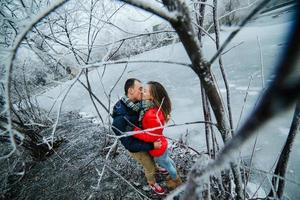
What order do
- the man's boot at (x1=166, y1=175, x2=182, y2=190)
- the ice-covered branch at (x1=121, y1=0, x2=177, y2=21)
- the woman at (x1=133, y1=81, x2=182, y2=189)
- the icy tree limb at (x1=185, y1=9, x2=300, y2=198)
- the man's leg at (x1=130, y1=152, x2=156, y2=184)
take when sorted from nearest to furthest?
the icy tree limb at (x1=185, y1=9, x2=300, y2=198)
the ice-covered branch at (x1=121, y1=0, x2=177, y2=21)
the woman at (x1=133, y1=81, x2=182, y2=189)
the man's leg at (x1=130, y1=152, x2=156, y2=184)
the man's boot at (x1=166, y1=175, x2=182, y2=190)

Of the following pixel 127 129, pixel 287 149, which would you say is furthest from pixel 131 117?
pixel 287 149

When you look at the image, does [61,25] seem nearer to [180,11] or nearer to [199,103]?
[180,11]

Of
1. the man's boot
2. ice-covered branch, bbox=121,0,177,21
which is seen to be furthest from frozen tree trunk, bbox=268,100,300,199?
the man's boot

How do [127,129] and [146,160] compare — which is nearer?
[127,129]

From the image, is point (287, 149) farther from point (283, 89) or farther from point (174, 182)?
point (174, 182)

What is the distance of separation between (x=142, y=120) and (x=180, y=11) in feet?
6.41

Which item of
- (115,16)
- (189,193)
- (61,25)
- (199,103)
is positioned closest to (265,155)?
(199,103)

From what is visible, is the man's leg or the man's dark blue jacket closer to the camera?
the man's dark blue jacket

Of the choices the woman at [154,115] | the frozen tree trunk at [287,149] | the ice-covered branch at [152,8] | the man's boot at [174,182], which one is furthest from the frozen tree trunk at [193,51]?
the man's boot at [174,182]

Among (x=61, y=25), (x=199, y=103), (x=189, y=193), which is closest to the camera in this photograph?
(x=189, y=193)

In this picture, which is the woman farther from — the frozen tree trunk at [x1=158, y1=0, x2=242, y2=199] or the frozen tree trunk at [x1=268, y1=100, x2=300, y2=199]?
the frozen tree trunk at [x1=158, y1=0, x2=242, y2=199]

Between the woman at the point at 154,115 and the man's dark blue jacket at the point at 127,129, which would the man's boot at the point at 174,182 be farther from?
the man's dark blue jacket at the point at 127,129

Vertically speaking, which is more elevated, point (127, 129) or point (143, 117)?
point (143, 117)

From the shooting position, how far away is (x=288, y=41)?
224 mm
